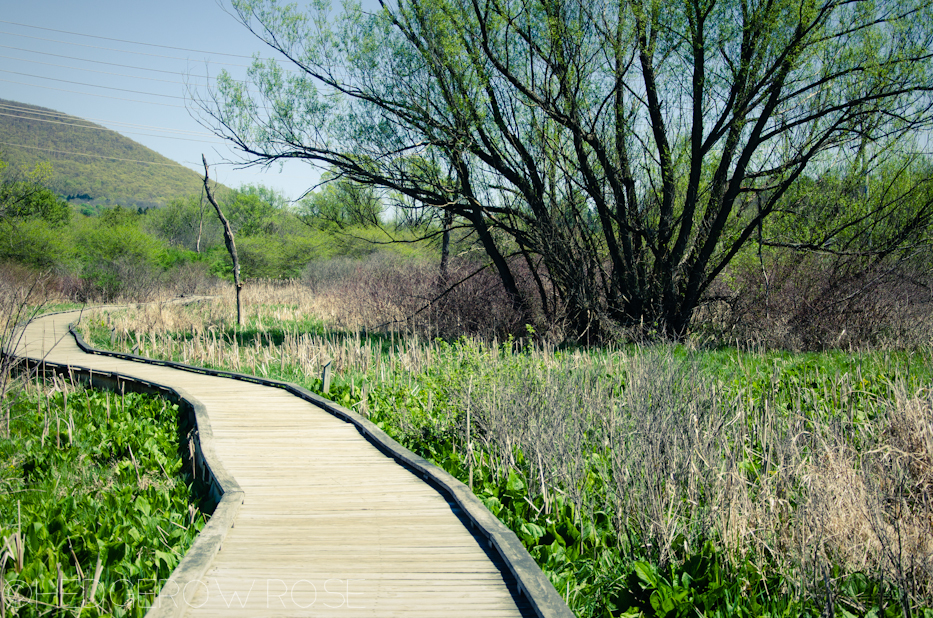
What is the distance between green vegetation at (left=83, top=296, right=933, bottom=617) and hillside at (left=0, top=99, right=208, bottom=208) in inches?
4252

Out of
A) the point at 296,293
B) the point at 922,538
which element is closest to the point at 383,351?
the point at 922,538

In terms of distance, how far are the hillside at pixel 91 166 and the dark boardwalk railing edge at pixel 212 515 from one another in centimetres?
10574

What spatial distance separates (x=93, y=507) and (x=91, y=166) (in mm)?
128996

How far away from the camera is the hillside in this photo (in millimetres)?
102625

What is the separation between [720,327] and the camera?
11969 millimetres

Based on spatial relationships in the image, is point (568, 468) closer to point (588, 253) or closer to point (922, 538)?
point (922, 538)

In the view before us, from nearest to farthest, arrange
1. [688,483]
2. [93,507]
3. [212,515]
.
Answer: [212,515] → [688,483] → [93,507]

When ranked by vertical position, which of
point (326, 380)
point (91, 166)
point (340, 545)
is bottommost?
point (340, 545)

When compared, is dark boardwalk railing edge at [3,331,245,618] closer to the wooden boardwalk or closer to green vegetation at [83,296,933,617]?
the wooden boardwalk

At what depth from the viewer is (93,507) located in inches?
173

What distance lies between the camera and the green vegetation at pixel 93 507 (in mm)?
3127

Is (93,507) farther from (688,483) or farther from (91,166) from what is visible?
(91,166)

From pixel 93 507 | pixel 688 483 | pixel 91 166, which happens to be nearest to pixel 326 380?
pixel 93 507

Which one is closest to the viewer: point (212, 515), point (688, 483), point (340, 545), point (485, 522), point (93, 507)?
point (340, 545)
